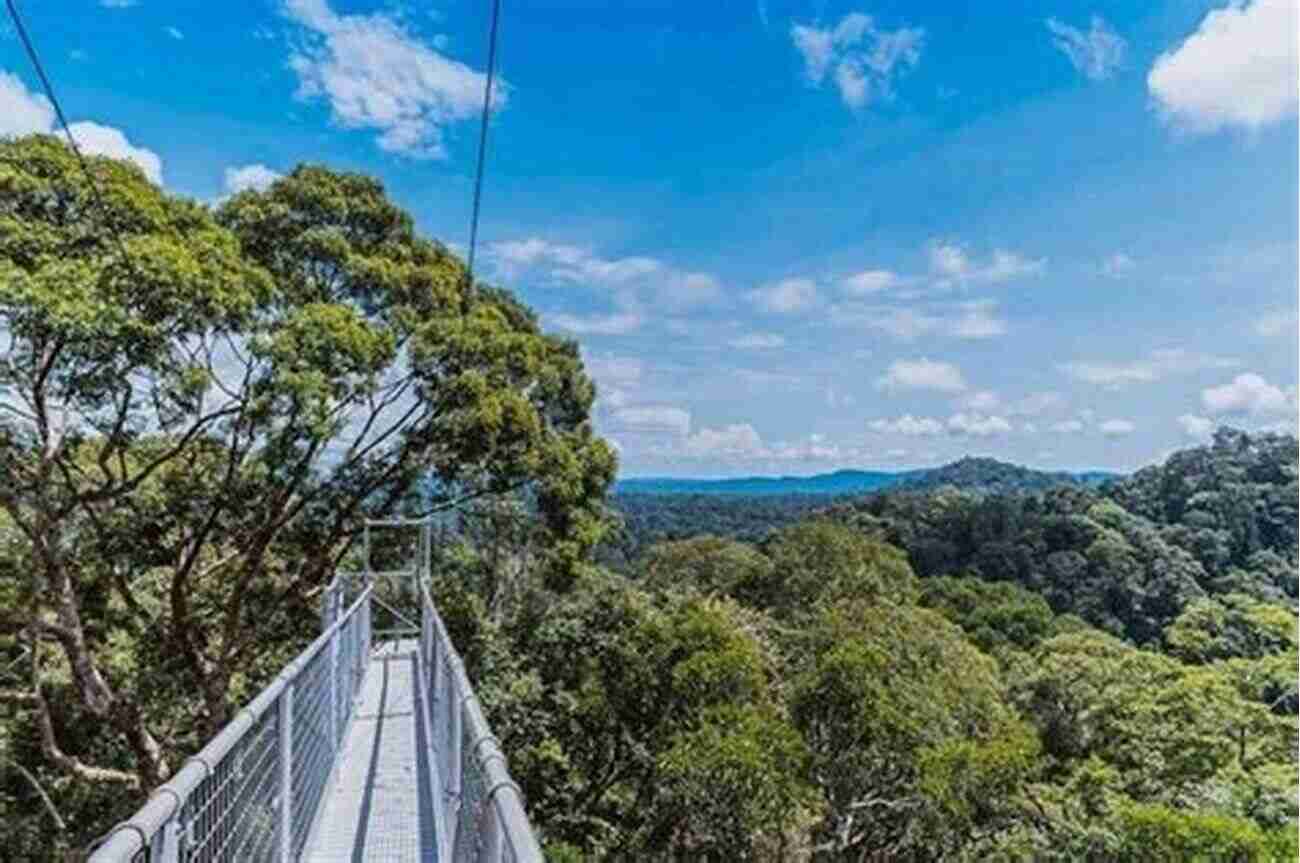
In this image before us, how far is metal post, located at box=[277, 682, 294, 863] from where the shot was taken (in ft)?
9.63

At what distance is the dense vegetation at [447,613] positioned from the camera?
8.67 meters

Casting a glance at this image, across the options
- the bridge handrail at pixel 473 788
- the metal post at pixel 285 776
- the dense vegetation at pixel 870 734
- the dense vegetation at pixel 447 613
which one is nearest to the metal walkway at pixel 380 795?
the bridge handrail at pixel 473 788

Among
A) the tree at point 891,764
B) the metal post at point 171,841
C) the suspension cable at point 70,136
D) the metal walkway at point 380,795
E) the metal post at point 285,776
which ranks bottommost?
the tree at point 891,764

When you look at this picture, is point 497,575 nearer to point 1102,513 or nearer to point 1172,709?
point 1172,709

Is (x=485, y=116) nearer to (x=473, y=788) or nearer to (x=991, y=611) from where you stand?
(x=473, y=788)

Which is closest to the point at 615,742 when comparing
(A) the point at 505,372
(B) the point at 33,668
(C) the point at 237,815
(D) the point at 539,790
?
(D) the point at 539,790

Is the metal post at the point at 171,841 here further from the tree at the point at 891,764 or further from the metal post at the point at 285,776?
the tree at the point at 891,764

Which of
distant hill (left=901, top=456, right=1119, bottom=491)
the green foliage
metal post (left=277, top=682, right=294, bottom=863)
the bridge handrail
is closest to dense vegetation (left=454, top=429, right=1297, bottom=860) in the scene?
the green foliage

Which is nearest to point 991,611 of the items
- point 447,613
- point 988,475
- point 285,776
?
point 447,613

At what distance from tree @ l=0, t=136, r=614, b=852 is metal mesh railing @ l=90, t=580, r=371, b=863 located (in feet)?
13.9

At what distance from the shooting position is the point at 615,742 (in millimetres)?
15883

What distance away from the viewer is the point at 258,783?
2.67m

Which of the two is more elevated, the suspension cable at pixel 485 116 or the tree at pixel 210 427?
the suspension cable at pixel 485 116

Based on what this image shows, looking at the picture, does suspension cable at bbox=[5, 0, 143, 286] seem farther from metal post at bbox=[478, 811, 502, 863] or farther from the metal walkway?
metal post at bbox=[478, 811, 502, 863]
